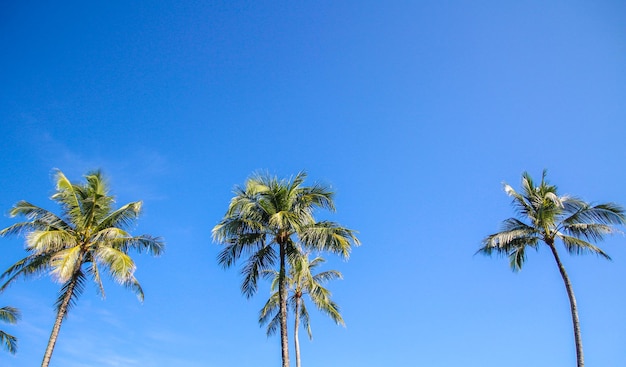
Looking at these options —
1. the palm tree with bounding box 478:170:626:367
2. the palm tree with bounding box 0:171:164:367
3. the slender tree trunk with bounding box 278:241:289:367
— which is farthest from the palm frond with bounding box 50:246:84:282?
the palm tree with bounding box 478:170:626:367

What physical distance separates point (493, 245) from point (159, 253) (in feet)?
50.8

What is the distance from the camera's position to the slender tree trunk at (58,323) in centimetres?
1778

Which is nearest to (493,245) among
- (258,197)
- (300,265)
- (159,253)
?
(300,265)

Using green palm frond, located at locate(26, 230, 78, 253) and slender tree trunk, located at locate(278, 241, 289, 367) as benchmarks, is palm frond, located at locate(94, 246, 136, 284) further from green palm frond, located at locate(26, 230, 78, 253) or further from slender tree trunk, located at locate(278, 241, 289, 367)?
slender tree trunk, located at locate(278, 241, 289, 367)

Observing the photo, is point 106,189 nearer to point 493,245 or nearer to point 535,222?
point 493,245

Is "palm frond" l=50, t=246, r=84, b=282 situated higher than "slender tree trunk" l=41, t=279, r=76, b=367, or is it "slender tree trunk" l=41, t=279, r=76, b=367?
"palm frond" l=50, t=246, r=84, b=282

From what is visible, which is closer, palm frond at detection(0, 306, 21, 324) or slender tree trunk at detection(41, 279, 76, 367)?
slender tree trunk at detection(41, 279, 76, 367)

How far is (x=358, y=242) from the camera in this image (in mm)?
21094

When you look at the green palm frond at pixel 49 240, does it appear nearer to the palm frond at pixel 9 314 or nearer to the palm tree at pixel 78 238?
the palm tree at pixel 78 238

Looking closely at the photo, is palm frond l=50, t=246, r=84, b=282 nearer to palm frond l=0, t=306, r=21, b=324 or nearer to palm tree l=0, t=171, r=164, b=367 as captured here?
palm tree l=0, t=171, r=164, b=367

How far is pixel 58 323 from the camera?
18625mm

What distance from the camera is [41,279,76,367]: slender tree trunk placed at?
1778cm

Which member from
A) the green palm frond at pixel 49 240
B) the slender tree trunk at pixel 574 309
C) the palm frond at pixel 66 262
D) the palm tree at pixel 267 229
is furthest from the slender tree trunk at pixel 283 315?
the slender tree trunk at pixel 574 309

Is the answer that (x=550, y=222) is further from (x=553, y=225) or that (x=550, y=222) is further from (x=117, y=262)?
(x=117, y=262)
